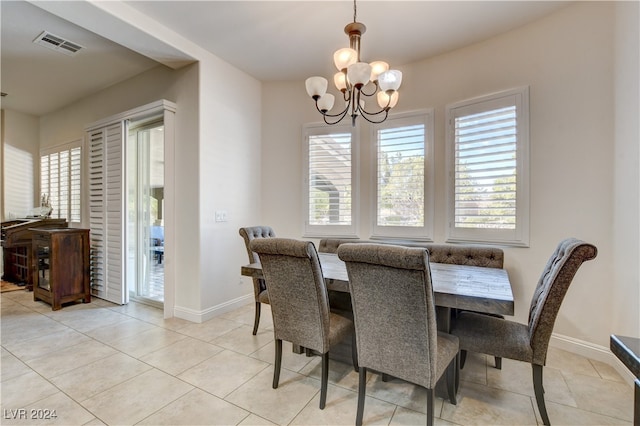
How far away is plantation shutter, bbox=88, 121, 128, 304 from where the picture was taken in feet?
12.0

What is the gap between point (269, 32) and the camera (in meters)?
2.87

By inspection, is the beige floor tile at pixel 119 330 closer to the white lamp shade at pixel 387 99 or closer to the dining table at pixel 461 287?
the dining table at pixel 461 287

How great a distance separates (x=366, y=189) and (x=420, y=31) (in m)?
1.71

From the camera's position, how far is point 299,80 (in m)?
3.90

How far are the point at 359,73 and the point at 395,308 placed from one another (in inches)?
58.6

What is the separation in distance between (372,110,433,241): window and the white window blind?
1.16 ft

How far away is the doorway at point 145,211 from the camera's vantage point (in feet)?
12.2

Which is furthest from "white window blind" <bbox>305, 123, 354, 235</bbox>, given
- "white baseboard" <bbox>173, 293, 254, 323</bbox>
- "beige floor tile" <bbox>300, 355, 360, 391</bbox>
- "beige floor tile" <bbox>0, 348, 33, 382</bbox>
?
"beige floor tile" <bbox>0, 348, 33, 382</bbox>

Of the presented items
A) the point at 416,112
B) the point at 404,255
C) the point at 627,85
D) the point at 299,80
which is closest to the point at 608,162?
the point at 627,85

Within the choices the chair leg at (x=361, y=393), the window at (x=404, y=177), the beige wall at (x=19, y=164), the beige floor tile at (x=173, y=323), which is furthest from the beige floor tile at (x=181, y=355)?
the beige wall at (x=19, y=164)

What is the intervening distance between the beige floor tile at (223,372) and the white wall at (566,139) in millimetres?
2269

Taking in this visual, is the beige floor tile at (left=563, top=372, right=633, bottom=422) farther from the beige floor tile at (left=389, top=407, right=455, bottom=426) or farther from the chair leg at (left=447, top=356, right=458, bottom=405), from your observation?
the beige floor tile at (left=389, top=407, right=455, bottom=426)

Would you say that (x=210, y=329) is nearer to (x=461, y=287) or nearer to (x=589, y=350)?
(x=461, y=287)

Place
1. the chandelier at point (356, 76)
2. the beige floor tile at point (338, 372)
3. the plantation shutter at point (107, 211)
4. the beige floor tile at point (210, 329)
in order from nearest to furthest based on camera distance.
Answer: the chandelier at point (356, 76), the beige floor tile at point (338, 372), the beige floor tile at point (210, 329), the plantation shutter at point (107, 211)
